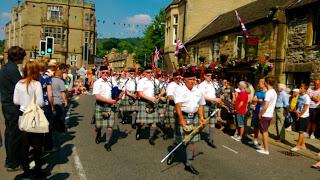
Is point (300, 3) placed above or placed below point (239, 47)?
above

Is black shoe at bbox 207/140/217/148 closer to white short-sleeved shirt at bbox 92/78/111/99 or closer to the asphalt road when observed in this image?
the asphalt road

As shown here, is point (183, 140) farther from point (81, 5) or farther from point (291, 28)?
point (81, 5)

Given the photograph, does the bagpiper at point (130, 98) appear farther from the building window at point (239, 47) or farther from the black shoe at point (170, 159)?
the building window at point (239, 47)

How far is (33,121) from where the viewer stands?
5797 mm

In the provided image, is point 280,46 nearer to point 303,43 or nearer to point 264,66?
point 264,66

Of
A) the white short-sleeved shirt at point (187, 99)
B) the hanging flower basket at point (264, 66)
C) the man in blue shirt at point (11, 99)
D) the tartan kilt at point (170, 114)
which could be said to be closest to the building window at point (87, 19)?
the hanging flower basket at point (264, 66)

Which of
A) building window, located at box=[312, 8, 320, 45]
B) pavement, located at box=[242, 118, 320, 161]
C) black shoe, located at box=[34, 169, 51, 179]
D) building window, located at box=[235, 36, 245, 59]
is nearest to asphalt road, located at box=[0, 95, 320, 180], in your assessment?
black shoe, located at box=[34, 169, 51, 179]

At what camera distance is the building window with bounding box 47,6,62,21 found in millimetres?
54938

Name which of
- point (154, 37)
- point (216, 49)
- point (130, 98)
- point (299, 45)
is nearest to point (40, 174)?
point (130, 98)

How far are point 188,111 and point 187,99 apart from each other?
23 cm

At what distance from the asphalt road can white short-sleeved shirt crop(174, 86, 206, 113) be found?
1.20 meters

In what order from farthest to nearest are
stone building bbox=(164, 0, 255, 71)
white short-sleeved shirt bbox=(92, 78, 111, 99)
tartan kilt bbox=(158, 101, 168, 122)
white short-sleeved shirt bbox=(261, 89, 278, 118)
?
stone building bbox=(164, 0, 255, 71)
tartan kilt bbox=(158, 101, 168, 122)
white short-sleeved shirt bbox=(261, 89, 278, 118)
white short-sleeved shirt bbox=(92, 78, 111, 99)

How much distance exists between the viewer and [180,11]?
111 feet

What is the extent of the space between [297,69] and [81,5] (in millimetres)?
45536
